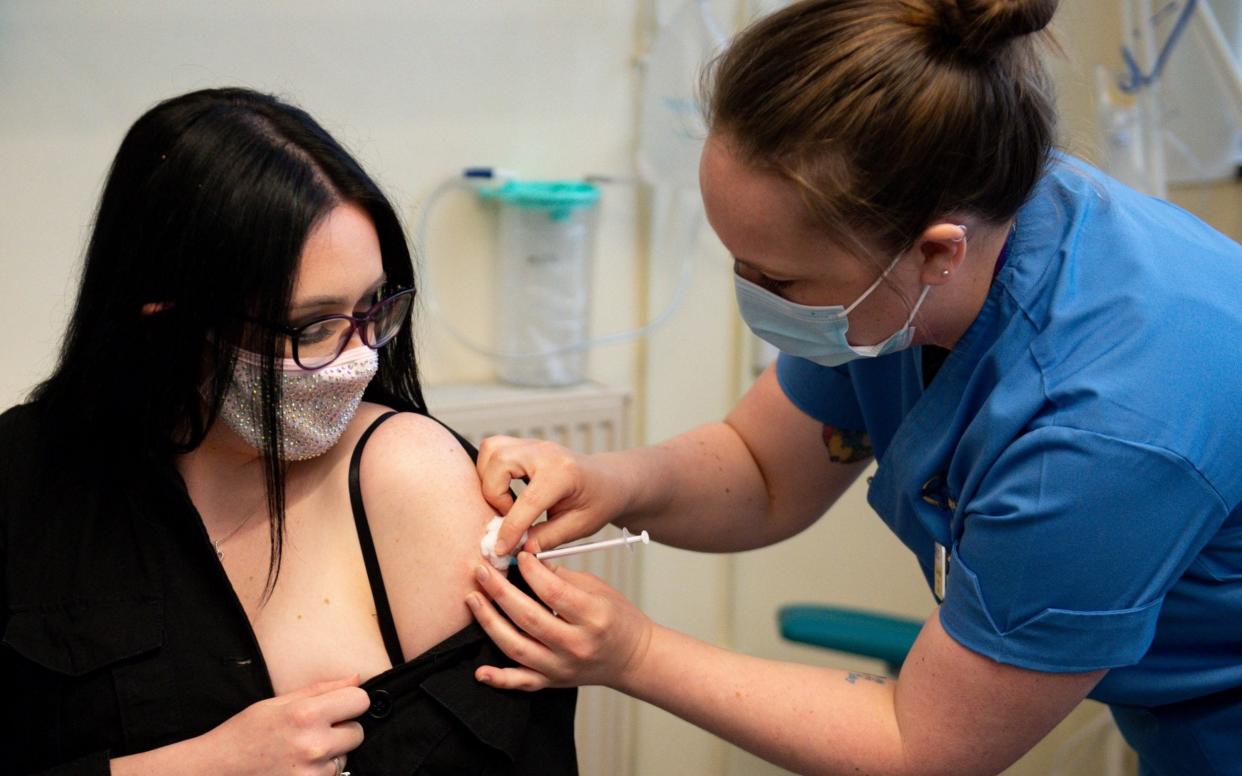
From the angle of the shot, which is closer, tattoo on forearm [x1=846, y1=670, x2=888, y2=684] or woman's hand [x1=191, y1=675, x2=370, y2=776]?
woman's hand [x1=191, y1=675, x2=370, y2=776]

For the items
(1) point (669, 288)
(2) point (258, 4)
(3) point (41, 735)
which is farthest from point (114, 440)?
(1) point (669, 288)

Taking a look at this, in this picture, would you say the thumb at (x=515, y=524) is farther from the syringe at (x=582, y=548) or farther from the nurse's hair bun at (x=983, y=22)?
the nurse's hair bun at (x=983, y=22)

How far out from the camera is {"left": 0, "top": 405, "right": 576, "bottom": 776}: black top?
1.12 meters

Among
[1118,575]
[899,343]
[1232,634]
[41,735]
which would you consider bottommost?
[41,735]

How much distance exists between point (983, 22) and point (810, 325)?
1.07 ft

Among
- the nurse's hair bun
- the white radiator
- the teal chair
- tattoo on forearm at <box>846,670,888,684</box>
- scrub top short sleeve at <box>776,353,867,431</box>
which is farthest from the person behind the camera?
the white radiator

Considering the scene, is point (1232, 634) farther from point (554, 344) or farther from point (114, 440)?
point (554, 344)

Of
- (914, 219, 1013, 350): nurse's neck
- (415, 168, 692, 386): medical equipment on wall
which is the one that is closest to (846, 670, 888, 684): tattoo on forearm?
(914, 219, 1013, 350): nurse's neck

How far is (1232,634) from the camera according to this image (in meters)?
1.16

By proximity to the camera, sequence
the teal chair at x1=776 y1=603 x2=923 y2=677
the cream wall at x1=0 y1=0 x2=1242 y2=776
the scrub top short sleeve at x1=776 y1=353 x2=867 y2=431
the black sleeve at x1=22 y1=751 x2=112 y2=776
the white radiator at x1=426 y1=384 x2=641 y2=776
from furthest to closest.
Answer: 1. the white radiator at x1=426 y1=384 x2=641 y2=776
2. the cream wall at x1=0 y1=0 x2=1242 y2=776
3. the scrub top short sleeve at x1=776 y1=353 x2=867 y2=431
4. the teal chair at x1=776 y1=603 x2=923 y2=677
5. the black sleeve at x1=22 y1=751 x2=112 y2=776

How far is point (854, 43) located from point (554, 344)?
51.8 inches

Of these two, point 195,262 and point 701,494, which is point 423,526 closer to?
point 195,262

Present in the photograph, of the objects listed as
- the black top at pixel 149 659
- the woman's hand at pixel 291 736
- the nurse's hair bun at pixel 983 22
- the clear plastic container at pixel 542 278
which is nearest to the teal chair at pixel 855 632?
the black top at pixel 149 659

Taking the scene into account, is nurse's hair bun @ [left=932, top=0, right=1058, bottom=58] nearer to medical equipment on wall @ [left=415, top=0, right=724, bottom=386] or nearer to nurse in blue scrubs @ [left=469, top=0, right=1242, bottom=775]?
nurse in blue scrubs @ [left=469, top=0, right=1242, bottom=775]
